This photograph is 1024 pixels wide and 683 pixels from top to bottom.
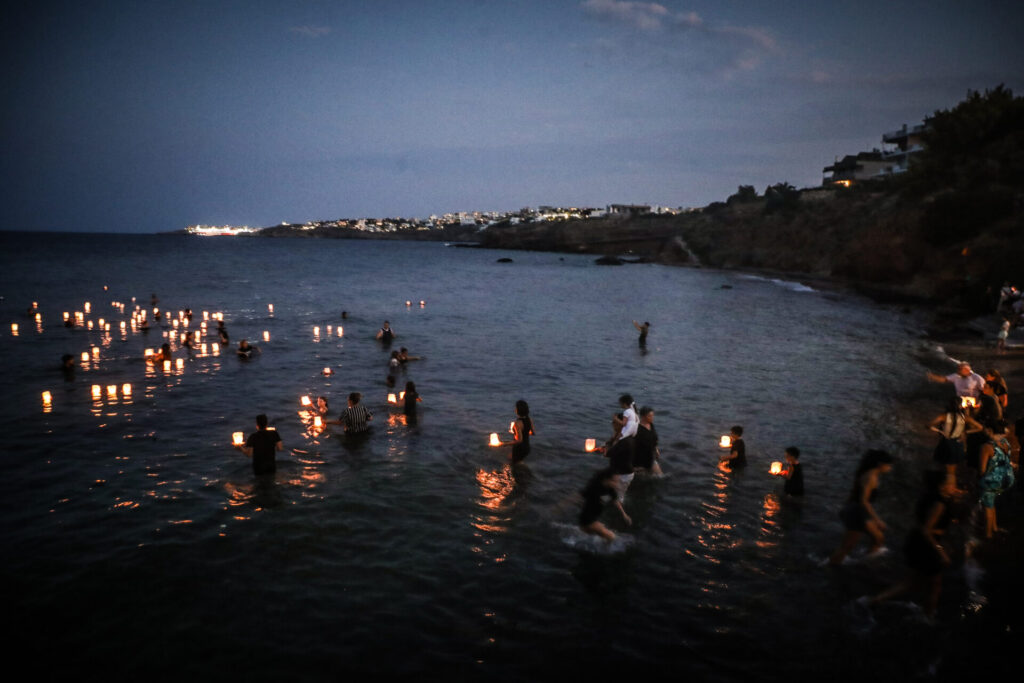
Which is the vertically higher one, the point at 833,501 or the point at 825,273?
the point at 825,273

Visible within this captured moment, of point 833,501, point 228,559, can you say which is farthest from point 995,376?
point 228,559

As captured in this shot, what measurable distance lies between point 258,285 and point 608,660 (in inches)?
2562

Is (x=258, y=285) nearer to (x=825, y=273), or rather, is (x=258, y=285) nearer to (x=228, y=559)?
(x=228, y=559)

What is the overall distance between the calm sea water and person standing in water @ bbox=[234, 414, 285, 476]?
1.46 ft

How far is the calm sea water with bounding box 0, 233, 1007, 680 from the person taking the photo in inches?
299

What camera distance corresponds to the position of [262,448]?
12273mm

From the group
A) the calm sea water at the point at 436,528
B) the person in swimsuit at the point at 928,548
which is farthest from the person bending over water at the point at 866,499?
the calm sea water at the point at 436,528

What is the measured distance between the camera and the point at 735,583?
9039 mm

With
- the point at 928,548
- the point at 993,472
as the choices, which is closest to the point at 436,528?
the point at 928,548

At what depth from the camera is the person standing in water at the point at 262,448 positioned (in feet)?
39.8

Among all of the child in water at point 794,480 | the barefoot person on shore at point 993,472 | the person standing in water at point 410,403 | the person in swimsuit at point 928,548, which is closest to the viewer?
the person in swimsuit at point 928,548

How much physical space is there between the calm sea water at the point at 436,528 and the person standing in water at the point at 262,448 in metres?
0.45

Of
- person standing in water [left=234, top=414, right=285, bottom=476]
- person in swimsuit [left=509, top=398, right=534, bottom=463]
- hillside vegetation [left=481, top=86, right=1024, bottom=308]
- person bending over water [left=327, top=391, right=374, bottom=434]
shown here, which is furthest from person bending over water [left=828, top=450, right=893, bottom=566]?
hillside vegetation [left=481, top=86, right=1024, bottom=308]

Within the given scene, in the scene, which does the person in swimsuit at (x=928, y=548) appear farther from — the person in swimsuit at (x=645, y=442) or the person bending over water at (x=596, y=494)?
the person in swimsuit at (x=645, y=442)
